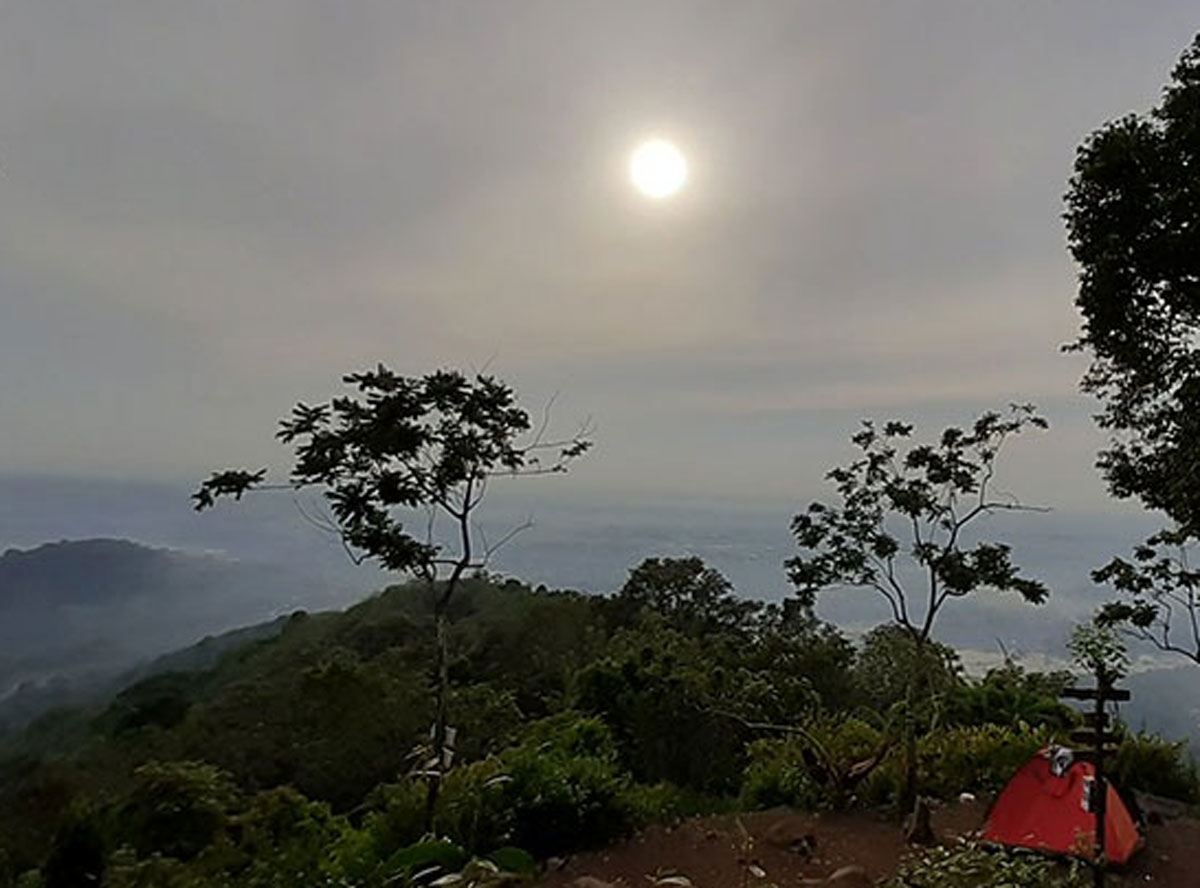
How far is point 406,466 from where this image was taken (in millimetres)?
4625

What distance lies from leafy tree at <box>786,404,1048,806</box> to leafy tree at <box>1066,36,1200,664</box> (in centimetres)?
69

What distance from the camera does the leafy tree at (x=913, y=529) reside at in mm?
5754

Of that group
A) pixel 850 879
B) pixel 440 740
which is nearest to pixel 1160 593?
pixel 850 879

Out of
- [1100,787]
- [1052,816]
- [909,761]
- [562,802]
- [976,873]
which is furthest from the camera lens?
[909,761]

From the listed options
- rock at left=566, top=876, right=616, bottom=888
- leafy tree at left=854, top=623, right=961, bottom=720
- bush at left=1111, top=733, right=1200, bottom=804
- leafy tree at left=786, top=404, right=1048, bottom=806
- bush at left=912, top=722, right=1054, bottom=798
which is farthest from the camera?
leafy tree at left=854, top=623, right=961, bottom=720

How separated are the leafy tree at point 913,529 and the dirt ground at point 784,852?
55 cm

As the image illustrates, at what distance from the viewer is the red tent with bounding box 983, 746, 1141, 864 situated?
517 centimetres

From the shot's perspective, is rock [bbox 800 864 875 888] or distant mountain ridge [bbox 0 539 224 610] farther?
distant mountain ridge [bbox 0 539 224 610]

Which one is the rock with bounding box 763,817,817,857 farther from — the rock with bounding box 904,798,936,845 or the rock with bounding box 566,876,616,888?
the rock with bounding box 566,876,616,888

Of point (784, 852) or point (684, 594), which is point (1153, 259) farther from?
point (684, 594)

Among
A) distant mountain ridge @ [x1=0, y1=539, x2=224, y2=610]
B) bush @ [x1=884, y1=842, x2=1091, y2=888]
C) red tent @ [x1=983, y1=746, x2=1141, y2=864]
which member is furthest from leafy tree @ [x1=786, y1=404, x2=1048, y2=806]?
distant mountain ridge @ [x1=0, y1=539, x2=224, y2=610]

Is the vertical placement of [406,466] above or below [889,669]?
above

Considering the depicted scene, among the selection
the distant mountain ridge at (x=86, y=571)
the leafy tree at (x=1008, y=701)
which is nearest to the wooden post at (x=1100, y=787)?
the leafy tree at (x=1008, y=701)

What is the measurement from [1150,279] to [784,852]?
378 centimetres
